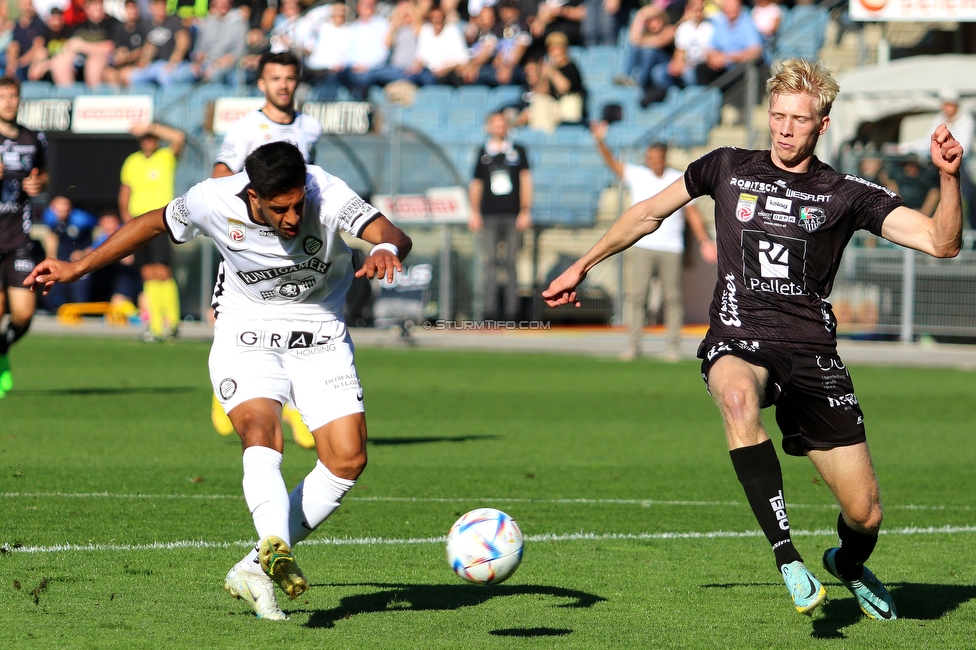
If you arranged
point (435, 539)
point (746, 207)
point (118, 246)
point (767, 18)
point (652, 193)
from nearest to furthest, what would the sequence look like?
point (746, 207) < point (118, 246) < point (435, 539) < point (652, 193) < point (767, 18)

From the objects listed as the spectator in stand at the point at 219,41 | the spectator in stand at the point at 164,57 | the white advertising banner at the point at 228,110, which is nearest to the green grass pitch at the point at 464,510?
the white advertising banner at the point at 228,110

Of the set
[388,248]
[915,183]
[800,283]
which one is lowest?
[800,283]

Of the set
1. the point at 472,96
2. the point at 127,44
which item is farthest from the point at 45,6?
the point at 472,96

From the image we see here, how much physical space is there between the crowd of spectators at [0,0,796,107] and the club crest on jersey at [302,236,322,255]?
61.8ft

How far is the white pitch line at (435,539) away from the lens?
21.8 feet

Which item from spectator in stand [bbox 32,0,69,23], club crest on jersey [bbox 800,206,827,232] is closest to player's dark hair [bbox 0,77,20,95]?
club crest on jersey [bbox 800,206,827,232]

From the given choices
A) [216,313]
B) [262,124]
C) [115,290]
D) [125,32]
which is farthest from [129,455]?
[125,32]

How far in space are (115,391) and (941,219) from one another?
10379 millimetres

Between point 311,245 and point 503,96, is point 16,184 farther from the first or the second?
point 503,96

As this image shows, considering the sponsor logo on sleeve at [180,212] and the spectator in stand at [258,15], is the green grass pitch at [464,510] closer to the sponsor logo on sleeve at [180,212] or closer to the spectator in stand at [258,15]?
the sponsor logo on sleeve at [180,212]

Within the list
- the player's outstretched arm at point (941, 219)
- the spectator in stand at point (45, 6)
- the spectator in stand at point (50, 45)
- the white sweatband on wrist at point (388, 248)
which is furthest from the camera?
the spectator in stand at point (45, 6)

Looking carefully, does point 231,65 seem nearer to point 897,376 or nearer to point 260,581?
point 897,376

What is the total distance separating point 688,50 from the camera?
2444cm

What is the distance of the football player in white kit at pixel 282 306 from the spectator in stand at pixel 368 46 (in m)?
20.7
